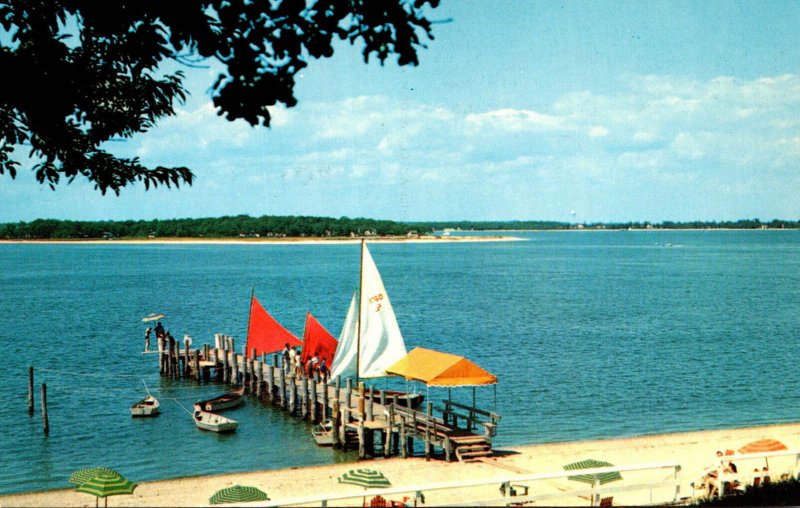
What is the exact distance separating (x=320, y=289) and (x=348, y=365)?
67.7 meters

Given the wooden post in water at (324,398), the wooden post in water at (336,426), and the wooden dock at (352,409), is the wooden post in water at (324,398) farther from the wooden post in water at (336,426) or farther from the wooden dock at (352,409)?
the wooden post in water at (336,426)

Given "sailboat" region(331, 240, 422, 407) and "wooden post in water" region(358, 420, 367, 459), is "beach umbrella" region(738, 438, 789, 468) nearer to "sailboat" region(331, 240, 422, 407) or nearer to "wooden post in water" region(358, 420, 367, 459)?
"wooden post in water" region(358, 420, 367, 459)

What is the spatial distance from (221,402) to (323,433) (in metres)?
6.49

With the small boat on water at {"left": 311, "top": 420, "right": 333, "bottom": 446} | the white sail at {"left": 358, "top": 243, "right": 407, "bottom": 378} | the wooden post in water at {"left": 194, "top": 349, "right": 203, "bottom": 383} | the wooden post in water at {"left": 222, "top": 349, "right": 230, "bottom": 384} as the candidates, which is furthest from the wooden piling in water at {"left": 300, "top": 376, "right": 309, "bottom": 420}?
the wooden post in water at {"left": 194, "top": 349, "right": 203, "bottom": 383}

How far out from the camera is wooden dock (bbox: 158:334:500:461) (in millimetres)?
24156

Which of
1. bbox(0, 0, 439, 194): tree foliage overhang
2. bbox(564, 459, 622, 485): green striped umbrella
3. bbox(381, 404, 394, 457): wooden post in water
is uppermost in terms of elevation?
bbox(0, 0, 439, 194): tree foliage overhang

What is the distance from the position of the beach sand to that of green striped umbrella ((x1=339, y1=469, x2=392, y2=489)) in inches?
19.9

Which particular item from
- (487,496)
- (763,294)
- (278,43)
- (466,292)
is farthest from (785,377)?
(466,292)

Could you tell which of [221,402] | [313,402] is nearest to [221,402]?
[221,402]

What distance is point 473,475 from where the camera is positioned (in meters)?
22.0

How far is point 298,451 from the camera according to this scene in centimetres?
2725

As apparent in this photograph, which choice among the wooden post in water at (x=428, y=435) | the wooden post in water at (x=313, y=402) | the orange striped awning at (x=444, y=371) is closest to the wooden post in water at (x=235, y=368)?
the wooden post in water at (x=313, y=402)

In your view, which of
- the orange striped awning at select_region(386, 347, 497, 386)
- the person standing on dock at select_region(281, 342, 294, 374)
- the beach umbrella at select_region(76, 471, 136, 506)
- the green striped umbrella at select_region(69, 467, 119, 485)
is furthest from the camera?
the person standing on dock at select_region(281, 342, 294, 374)

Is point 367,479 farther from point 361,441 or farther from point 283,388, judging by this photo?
point 283,388
